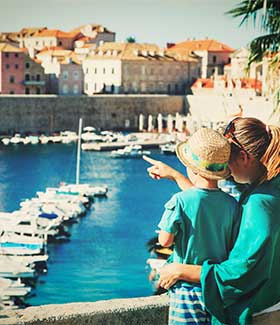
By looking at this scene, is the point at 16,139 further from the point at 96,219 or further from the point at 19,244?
the point at 19,244

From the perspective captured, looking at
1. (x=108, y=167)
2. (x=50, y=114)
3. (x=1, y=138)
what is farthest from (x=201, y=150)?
(x=50, y=114)

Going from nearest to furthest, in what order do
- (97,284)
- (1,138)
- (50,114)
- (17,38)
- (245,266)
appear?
(245,266) → (97,284) → (1,138) → (50,114) → (17,38)

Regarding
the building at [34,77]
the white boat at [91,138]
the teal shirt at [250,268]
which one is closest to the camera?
the teal shirt at [250,268]

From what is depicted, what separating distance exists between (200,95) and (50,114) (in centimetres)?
333

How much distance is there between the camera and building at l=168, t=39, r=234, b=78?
20156 mm

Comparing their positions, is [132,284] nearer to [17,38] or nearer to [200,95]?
[200,95]

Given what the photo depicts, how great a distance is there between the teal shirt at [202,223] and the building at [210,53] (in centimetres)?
1909

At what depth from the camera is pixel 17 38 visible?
21.3 meters

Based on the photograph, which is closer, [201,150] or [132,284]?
[201,150]

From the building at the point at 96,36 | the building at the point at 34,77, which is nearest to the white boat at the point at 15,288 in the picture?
the building at the point at 34,77

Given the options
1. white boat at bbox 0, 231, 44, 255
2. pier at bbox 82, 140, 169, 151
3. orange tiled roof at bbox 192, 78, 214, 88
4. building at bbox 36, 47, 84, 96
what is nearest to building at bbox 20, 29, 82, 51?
building at bbox 36, 47, 84, 96

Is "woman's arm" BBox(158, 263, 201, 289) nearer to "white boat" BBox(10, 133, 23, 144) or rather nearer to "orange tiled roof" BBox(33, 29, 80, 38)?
"white boat" BBox(10, 133, 23, 144)

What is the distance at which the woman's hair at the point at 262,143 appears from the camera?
35.3 inches

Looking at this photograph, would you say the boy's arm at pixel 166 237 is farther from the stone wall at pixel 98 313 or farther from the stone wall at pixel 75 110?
the stone wall at pixel 75 110
